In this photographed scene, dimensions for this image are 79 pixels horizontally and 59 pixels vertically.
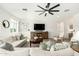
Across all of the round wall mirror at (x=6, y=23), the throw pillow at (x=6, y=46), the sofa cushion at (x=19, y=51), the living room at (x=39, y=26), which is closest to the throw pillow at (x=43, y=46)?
the living room at (x=39, y=26)

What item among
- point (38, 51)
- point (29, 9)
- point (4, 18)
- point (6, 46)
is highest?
point (29, 9)

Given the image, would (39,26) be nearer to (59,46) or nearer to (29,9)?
(29,9)

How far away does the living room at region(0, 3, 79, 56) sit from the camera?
2.28 m

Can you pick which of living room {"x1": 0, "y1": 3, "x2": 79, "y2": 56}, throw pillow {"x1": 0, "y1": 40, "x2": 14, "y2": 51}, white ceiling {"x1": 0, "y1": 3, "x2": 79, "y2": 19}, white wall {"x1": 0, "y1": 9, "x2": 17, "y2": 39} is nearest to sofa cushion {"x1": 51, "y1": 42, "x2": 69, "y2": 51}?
living room {"x1": 0, "y1": 3, "x2": 79, "y2": 56}

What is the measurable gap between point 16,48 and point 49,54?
2.08 ft

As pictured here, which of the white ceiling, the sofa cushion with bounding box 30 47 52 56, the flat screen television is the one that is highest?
the white ceiling

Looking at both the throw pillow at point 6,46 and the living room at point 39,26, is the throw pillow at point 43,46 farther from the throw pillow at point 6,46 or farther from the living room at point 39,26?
the throw pillow at point 6,46

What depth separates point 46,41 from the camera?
2.34 metres

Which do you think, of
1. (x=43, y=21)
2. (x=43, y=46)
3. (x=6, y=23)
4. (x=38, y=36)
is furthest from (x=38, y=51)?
(x=6, y=23)

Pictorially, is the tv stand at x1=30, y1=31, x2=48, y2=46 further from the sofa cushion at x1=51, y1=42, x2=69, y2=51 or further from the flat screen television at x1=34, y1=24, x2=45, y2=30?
the sofa cushion at x1=51, y1=42, x2=69, y2=51

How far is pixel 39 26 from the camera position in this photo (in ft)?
7.65

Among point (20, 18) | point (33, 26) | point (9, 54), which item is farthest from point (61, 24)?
point (9, 54)

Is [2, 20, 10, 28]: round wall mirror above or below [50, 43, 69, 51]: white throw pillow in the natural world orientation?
above

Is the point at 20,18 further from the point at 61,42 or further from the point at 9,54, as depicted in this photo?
the point at 61,42
